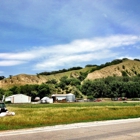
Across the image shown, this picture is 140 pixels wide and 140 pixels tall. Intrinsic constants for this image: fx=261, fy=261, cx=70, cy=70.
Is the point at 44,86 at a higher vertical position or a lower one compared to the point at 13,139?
higher

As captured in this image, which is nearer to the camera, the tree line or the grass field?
the grass field

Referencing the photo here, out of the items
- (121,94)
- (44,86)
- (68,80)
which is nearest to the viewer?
(121,94)

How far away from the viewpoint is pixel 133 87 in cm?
13262

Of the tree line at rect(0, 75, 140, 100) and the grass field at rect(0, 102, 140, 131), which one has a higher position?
the tree line at rect(0, 75, 140, 100)

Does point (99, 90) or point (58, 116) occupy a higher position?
point (99, 90)

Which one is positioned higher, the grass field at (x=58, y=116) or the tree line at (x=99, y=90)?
the tree line at (x=99, y=90)

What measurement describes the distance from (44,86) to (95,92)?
28869 mm

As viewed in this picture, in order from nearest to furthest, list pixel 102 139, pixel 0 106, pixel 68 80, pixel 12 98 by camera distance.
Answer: pixel 102 139 → pixel 0 106 → pixel 12 98 → pixel 68 80

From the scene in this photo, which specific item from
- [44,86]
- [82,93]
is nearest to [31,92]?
[44,86]

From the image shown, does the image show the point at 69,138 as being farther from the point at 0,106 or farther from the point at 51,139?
the point at 0,106

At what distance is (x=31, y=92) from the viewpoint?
14950 cm

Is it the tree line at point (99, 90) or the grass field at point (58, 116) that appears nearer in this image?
the grass field at point (58, 116)

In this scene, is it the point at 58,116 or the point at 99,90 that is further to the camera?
the point at 99,90

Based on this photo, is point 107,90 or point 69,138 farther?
point 107,90
